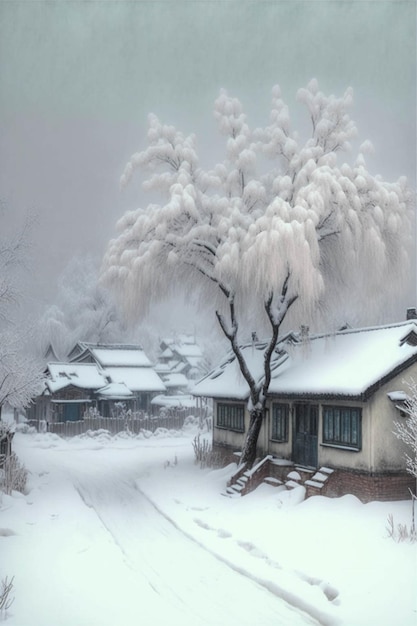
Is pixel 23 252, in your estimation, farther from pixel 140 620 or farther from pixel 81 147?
pixel 140 620

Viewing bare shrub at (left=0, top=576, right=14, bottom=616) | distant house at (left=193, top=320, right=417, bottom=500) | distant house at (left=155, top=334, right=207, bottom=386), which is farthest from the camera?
distant house at (left=155, top=334, right=207, bottom=386)

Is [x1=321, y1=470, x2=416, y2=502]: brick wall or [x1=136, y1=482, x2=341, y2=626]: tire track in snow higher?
[x1=321, y1=470, x2=416, y2=502]: brick wall

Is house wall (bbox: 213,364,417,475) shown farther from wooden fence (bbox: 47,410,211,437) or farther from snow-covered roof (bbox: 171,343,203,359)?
wooden fence (bbox: 47,410,211,437)

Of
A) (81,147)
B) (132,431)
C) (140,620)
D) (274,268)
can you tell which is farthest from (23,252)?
(132,431)

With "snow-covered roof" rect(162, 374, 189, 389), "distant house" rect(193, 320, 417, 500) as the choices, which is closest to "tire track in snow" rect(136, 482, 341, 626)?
"distant house" rect(193, 320, 417, 500)

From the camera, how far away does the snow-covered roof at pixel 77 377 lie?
661 inches

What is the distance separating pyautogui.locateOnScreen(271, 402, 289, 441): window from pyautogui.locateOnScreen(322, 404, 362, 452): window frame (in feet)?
3.94

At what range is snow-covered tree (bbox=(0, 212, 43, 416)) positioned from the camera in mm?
6305

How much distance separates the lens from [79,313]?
915 cm

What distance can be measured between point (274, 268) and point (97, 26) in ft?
11.1

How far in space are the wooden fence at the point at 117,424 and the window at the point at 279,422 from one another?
7.95m

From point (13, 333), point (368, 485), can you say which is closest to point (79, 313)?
point (13, 333)

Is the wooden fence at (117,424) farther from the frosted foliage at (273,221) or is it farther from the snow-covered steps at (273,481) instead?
the frosted foliage at (273,221)

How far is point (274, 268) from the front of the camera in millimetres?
7328
